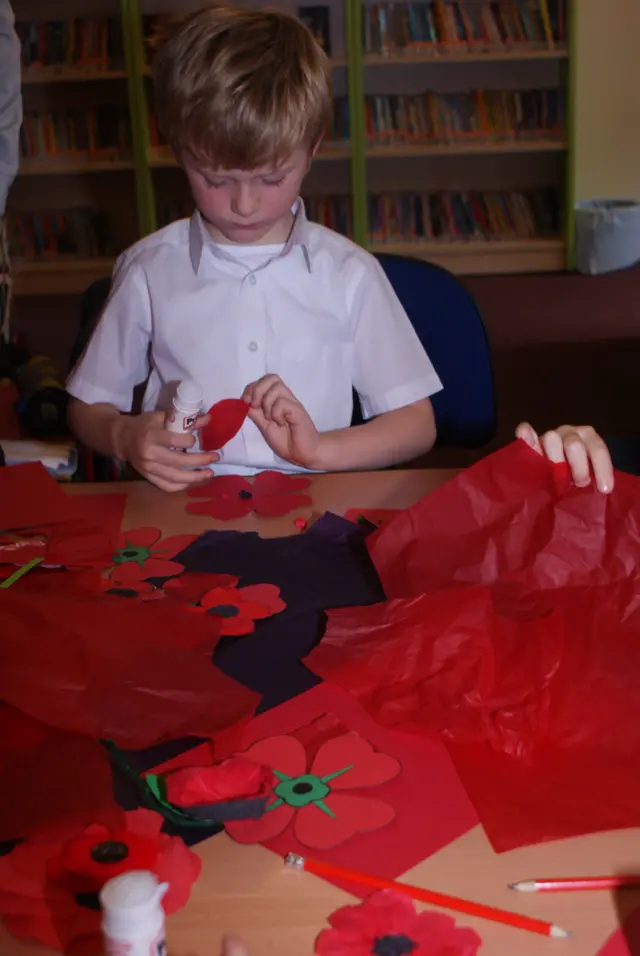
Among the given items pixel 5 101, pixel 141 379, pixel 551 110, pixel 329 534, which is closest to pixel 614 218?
pixel 551 110

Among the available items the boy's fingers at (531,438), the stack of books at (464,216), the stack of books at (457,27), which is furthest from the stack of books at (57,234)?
the boy's fingers at (531,438)

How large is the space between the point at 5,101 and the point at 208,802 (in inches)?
73.9

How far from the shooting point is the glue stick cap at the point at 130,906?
0.44 m

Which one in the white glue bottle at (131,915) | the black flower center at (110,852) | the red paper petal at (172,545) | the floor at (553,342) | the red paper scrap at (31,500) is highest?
the white glue bottle at (131,915)

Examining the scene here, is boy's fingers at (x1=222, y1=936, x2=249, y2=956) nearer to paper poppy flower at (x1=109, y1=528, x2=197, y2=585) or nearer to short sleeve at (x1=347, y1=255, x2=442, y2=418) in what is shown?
paper poppy flower at (x1=109, y1=528, x2=197, y2=585)

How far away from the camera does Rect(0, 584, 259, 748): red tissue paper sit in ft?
2.45

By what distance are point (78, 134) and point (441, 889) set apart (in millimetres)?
4403

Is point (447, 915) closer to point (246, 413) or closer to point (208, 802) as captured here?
point (208, 802)

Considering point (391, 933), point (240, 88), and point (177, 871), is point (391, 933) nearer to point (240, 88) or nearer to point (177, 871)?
point (177, 871)

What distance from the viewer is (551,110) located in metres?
4.47

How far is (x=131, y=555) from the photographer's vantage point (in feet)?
3.49

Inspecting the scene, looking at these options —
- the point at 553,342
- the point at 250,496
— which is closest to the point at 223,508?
the point at 250,496

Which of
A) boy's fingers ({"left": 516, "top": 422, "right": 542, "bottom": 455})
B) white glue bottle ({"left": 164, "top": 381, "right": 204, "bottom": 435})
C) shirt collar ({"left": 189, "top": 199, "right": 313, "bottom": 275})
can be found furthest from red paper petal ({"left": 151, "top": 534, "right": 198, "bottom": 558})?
shirt collar ({"left": 189, "top": 199, "right": 313, "bottom": 275})

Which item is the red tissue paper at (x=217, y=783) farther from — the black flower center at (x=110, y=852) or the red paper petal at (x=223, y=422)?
the red paper petal at (x=223, y=422)
